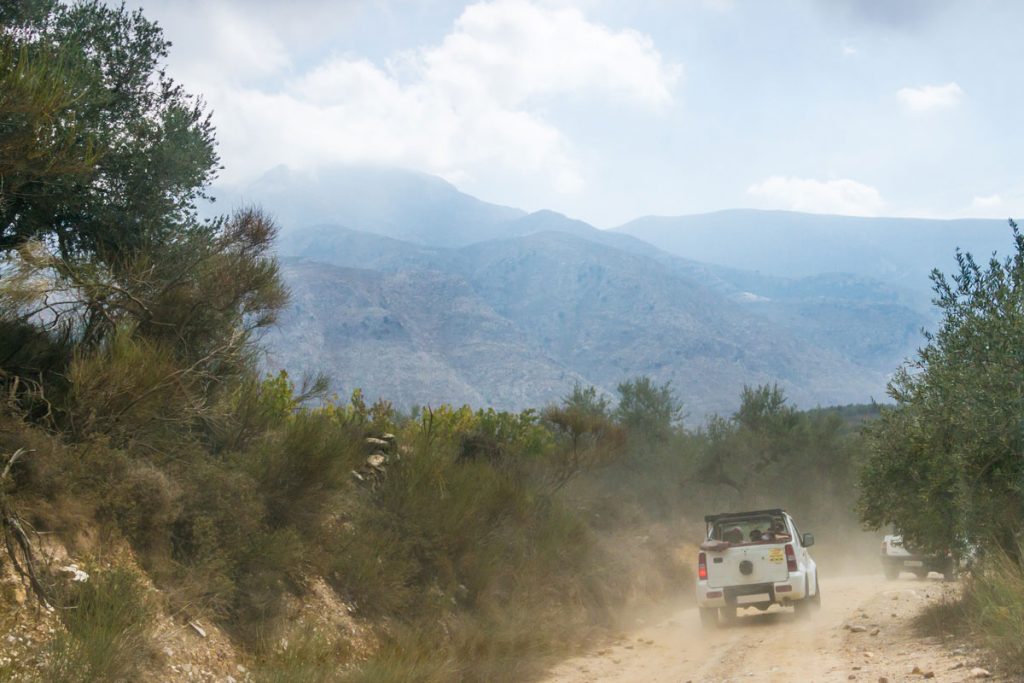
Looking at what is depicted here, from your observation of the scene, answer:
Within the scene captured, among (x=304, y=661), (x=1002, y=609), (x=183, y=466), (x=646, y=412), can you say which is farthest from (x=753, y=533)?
(x=646, y=412)

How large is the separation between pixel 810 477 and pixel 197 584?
45744mm

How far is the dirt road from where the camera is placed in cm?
1030

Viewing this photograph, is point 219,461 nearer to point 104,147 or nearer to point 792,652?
point 104,147

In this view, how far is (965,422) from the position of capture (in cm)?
1152

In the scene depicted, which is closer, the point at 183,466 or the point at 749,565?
the point at 183,466

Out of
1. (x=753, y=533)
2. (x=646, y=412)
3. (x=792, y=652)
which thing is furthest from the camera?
(x=646, y=412)

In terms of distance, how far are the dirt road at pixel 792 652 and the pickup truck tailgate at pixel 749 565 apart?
898 mm

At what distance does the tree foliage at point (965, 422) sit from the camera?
11117mm

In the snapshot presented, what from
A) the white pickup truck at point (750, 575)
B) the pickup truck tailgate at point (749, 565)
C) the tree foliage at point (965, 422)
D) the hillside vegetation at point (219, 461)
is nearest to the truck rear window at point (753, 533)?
the white pickup truck at point (750, 575)

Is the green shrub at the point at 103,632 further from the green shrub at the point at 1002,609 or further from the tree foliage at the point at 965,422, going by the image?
the tree foliage at the point at 965,422

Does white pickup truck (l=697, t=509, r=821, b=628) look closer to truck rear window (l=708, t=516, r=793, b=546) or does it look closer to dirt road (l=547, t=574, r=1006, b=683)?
truck rear window (l=708, t=516, r=793, b=546)

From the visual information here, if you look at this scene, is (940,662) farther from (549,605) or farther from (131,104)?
(131,104)

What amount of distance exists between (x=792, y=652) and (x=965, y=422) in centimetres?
413

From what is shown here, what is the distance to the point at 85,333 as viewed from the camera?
36.2ft
